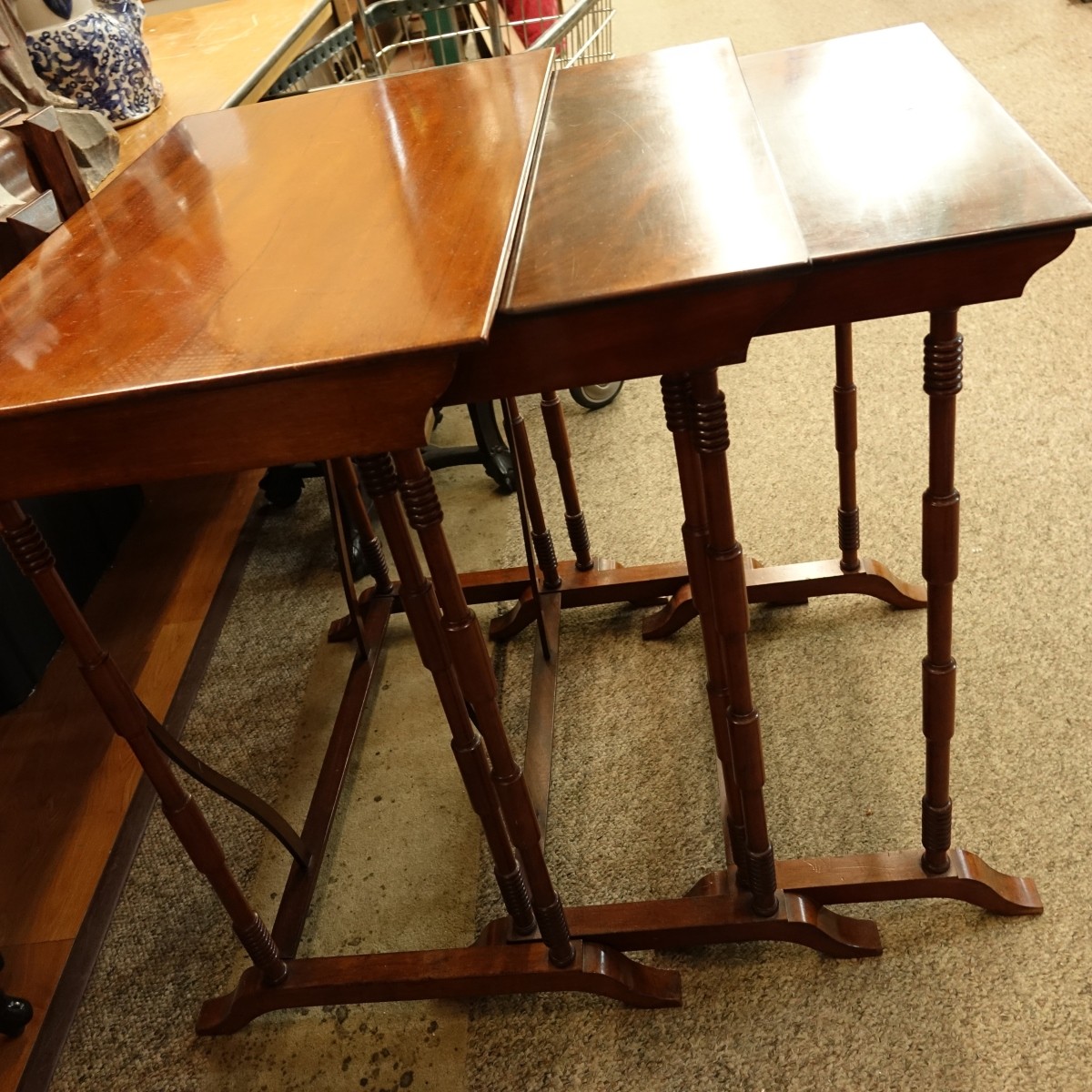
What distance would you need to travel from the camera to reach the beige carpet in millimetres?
1129

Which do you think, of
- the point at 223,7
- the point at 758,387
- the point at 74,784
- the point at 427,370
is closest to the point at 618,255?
the point at 427,370

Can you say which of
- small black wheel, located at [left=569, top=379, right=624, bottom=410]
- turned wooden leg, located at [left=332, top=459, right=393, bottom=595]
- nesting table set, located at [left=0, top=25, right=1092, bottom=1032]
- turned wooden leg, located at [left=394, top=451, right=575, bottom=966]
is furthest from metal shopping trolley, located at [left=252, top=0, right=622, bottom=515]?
turned wooden leg, located at [left=394, top=451, right=575, bottom=966]

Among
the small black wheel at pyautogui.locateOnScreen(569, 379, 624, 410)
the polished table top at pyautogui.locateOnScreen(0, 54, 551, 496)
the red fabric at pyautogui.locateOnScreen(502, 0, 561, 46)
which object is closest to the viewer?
the polished table top at pyautogui.locateOnScreen(0, 54, 551, 496)

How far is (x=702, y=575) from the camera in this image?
A: 1052 millimetres

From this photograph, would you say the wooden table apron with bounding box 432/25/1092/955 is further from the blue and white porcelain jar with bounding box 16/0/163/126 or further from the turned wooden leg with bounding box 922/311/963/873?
the blue and white porcelain jar with bounding box 16/0/163/126

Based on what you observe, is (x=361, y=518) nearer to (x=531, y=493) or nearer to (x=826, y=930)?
(x=531, y=493)

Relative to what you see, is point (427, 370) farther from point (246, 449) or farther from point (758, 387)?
point (758, 387)

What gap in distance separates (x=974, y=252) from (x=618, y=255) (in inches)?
10.3

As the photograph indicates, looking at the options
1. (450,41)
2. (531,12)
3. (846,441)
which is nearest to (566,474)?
(846,441)

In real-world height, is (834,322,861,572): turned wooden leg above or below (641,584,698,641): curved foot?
above

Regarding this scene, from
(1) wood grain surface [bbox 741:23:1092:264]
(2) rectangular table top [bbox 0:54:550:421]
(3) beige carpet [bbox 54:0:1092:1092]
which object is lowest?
(3) beige carpet [bbox 54:0:1092:1092]

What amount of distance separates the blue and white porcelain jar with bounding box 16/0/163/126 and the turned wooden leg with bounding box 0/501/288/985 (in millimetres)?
1034

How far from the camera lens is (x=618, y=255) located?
81cm

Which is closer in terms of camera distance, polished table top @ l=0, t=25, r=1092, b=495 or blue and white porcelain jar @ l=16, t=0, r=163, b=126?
polished table top @ l=0, t=25, r=1092, b=495
